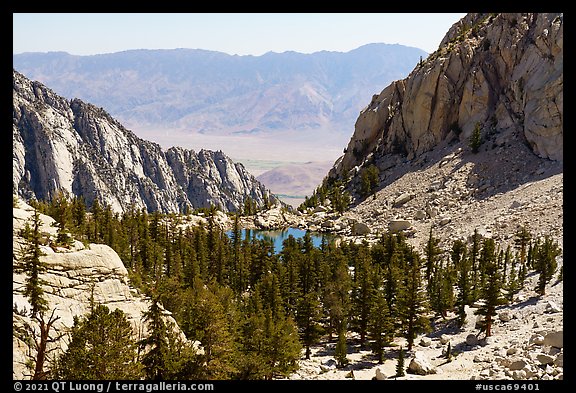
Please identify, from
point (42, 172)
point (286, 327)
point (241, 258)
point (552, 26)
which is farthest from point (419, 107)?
point (42, 172)

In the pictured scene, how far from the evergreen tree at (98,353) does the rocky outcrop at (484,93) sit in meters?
88.6

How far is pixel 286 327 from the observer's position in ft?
126

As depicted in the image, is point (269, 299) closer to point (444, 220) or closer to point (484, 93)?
point (444, 220)

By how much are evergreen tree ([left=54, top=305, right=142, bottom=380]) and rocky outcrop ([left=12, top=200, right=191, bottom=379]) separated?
6.63 ft

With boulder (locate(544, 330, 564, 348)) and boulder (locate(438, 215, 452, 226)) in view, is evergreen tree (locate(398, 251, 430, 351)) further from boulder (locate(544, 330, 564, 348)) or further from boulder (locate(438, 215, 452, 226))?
boulder (locate(438, 215, 452, 226))

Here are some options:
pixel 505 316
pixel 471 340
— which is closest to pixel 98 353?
pixel 471 340

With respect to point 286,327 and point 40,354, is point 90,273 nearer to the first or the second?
point 40,354

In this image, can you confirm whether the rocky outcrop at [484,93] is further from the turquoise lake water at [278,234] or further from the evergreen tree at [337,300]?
the evergreen tree at [337,300]

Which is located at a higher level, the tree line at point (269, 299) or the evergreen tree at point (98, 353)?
the evergreen tree at point (98, 353)

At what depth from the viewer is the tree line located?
2594 centimetres

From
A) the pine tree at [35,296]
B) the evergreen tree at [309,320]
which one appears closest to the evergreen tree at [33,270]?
the pine tree at [35,296]

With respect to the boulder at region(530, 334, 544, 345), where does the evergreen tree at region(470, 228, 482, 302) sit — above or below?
below

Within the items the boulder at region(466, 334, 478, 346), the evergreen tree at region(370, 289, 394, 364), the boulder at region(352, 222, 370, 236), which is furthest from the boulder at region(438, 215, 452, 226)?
the boulder at region(466, 334, 478, 346)

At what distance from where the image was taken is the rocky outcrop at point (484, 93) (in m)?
92.6
